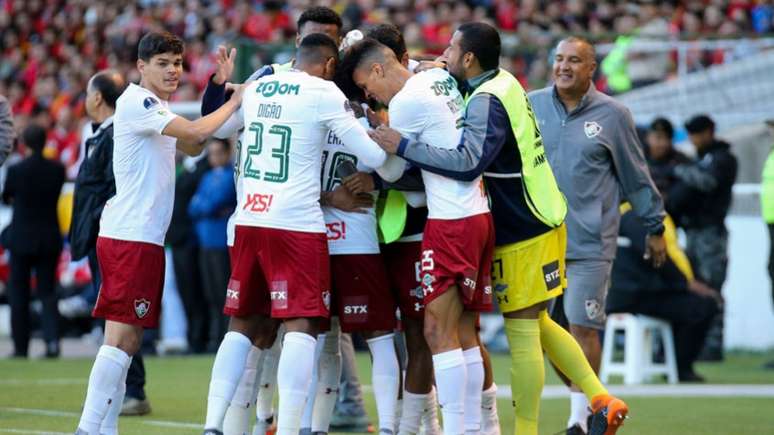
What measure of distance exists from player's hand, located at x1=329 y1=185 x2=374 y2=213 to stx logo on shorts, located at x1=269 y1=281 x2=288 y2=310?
2.12ft

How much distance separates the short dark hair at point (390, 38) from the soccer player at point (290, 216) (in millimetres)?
736

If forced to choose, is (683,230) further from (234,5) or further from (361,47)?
(234,5)

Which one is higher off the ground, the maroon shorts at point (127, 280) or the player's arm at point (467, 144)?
the player's arm at point (467, 144)

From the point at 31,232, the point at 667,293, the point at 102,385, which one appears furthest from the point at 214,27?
the point at 102,385

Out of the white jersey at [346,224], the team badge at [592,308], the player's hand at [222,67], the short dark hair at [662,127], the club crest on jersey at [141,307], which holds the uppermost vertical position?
the short dark hair at [662,127]

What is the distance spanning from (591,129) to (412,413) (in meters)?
2.38

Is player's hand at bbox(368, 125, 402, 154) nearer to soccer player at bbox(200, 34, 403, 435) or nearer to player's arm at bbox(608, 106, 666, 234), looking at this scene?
soccer player at bbox(200, 34, 403, 435)

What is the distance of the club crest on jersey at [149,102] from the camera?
317 inches

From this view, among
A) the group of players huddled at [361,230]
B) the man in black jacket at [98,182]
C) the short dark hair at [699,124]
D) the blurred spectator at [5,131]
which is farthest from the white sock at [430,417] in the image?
the short dark hair at [699,124]

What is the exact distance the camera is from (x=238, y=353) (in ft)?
25.7

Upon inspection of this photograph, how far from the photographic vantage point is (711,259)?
1531 centimetres

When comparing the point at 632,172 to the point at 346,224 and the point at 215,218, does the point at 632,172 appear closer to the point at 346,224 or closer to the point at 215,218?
the point at 346,224

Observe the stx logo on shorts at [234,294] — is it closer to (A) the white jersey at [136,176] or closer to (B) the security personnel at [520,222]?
(A) the white jersey at [136,176]

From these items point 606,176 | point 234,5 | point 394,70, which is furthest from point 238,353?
point 234,5
